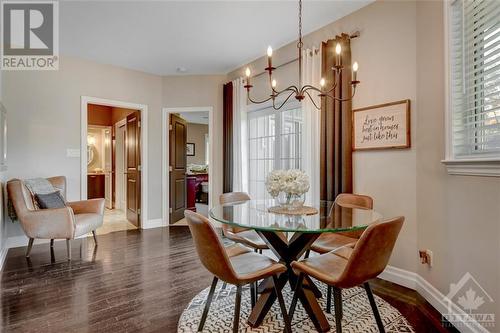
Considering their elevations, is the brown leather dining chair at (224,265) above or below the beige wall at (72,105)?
below

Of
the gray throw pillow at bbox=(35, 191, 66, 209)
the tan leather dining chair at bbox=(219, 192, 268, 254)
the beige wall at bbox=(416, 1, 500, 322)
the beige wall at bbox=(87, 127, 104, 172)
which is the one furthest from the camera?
the beige wall at bbox=(87, 127, 104, 172)

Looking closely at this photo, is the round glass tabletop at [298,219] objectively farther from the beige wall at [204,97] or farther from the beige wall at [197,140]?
the beige wall at [197,140]

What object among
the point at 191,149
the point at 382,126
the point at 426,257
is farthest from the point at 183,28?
the point at 191,149

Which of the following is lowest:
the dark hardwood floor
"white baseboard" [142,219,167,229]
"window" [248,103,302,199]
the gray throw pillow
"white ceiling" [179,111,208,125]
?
the dark hardwood floor

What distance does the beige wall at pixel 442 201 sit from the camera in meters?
1.64

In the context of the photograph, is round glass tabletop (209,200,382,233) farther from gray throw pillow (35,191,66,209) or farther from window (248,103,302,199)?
gray throw pillow (35,191,66,209)

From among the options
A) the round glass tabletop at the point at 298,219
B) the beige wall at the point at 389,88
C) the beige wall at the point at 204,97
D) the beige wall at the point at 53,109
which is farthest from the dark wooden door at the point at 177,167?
the beige wall at the point at 389,88

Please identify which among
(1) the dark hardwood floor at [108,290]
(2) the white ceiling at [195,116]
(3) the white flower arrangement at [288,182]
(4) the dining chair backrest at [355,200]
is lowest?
(1) the dark hardwood floor at [108,290]

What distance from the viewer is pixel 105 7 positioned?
283 centimetres

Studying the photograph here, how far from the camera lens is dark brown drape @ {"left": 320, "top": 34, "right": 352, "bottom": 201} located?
2873 millimetres

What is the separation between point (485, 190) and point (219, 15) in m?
2.84

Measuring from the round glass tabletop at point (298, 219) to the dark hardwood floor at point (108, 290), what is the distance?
824 millimetres

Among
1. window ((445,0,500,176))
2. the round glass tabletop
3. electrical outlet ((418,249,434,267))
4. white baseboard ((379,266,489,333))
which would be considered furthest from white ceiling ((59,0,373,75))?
white baseboard ((379,266,489,333))

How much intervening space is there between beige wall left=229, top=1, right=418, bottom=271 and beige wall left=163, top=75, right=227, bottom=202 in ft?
8.29
